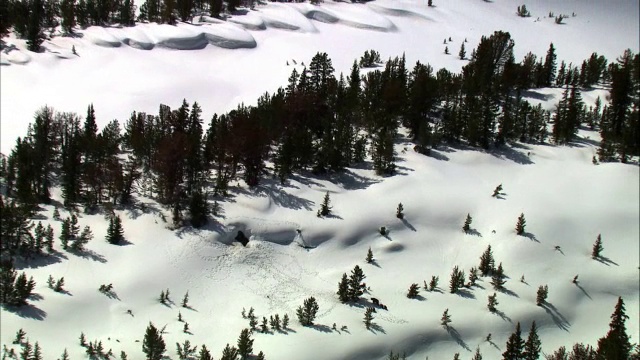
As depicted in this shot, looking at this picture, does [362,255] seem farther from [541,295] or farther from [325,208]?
[541,295]

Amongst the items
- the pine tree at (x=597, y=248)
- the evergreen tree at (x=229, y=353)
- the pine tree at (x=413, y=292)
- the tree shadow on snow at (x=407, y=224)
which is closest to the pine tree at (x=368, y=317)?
the pine tree at (x=413, y=292)

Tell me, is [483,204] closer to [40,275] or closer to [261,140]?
[261,140]

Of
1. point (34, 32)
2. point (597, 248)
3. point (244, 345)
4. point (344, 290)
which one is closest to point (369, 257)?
point (344, 290)

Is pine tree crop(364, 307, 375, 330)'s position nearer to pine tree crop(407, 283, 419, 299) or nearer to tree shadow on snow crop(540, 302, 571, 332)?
pine tree crop(407, 283, 419, 299)

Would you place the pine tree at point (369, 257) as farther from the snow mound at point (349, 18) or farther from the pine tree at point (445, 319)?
the snow mound at point (349, 18)

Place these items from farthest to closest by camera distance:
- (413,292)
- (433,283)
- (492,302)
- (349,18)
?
(349,18) < (433,283) < (413,292) < (492,302)

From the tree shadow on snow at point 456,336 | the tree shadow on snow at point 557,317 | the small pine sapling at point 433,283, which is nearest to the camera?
the tree shadow on snow at point 456,336
